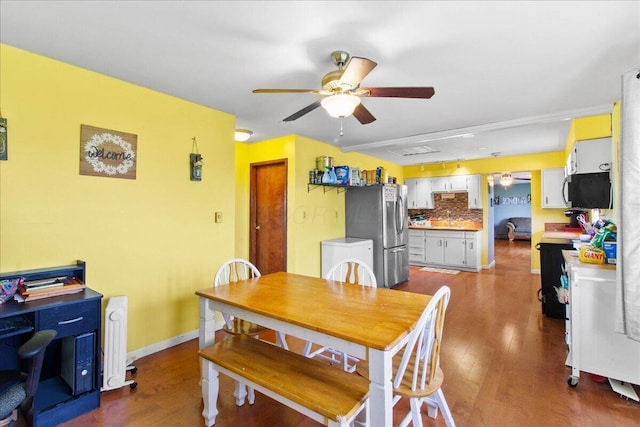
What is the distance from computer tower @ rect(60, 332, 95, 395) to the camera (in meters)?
1.97

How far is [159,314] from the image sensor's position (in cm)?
285

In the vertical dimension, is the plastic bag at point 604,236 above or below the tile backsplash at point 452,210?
below

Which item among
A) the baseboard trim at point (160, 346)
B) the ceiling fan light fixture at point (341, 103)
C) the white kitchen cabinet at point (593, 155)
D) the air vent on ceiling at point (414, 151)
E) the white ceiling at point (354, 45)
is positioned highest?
the air vent on ceiling at point (414, 151)

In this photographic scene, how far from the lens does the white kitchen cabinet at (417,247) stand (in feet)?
22.5

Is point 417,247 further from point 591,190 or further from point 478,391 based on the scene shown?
point 478,391

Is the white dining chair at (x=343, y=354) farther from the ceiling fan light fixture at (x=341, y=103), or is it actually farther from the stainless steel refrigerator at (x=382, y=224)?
the stainless steel refrigerator at (x=382, y=224)

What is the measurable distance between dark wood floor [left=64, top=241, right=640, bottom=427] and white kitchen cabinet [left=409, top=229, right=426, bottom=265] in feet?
10.8

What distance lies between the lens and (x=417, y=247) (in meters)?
6.91

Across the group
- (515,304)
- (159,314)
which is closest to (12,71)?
(159,314)

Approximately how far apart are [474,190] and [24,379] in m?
7.16

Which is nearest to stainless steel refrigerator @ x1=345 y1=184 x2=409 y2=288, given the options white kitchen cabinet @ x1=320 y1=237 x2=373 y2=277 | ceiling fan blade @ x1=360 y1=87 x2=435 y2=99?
white kitchen cabinet @ x1=320 y1=237 x2=373 y2=277

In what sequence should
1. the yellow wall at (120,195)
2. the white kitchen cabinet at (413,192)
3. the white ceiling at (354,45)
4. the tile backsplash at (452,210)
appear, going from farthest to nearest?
the white kitchen cabinet at (413,192)
the tile backsplash at (452,210)
the yellow wall at (120,195)
the white ceiling at (354,45)

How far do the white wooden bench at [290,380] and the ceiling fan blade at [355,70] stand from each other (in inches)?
67.9

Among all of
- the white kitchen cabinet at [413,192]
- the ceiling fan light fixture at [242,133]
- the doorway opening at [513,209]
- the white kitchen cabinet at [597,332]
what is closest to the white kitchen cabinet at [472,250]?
the white kitchen cabinet at [413,192]
